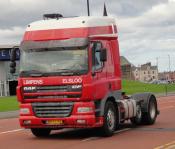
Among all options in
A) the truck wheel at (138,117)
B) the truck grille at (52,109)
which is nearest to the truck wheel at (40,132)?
the truck grille at (52,109)

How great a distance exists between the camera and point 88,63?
15719 millimetres

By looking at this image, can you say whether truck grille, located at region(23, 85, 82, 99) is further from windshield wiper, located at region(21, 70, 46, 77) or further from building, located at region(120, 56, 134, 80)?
building, located at region(120, 56, 134, 80)

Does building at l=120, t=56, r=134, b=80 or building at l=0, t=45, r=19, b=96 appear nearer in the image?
building at l=120, t=56, r=134, b=80

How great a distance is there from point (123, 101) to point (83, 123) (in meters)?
2.95

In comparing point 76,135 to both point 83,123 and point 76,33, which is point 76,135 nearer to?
point 83,123

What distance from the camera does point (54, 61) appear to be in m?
16.0

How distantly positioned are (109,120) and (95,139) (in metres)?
0.97

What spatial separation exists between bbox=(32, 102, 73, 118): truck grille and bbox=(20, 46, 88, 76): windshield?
0.86 meters

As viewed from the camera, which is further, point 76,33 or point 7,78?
point 7,78

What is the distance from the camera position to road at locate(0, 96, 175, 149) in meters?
14.3

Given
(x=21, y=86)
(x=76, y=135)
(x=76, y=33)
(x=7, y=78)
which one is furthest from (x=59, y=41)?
(x=7, y=78)

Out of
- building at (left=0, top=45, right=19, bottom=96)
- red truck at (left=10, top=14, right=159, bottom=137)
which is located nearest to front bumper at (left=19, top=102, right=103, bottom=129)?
red truck at (left=10, top=14, right=159, bottom=137)

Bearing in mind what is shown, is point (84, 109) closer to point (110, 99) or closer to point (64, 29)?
point (110, 99)

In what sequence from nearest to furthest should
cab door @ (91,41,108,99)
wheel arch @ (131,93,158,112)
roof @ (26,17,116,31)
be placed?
cab door @ (91,41,108,99) < roof @ (26,17,116,31) < wheel arch @ (131,93,158,112)
